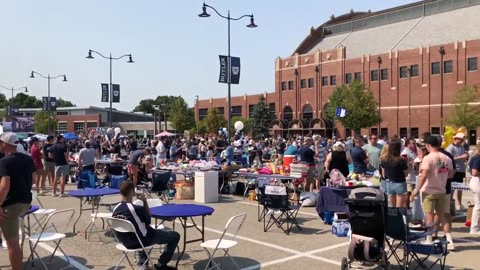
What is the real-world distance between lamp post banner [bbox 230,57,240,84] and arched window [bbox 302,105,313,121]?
44.3 metres

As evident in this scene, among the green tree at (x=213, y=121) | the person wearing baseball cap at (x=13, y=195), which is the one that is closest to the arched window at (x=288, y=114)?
the green tree at (x=213, y=121)

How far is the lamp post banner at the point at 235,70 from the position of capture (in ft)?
74.4

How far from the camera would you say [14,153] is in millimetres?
6156

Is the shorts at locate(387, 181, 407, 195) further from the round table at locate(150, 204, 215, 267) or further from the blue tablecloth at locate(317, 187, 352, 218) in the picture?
the round table at locate(150, 204, 215, 267)

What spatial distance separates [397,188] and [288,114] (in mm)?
61315

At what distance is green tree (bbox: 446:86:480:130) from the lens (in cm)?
4500

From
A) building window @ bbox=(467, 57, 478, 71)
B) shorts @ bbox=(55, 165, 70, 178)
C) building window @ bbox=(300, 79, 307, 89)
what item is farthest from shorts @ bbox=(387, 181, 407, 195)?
building window @ bbox=(300, 79, 307, 89)

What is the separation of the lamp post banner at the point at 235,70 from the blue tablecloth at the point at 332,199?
13.4m

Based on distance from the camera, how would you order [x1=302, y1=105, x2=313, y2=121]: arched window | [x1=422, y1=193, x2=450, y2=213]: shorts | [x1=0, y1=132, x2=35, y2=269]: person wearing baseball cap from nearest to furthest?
1. [x1=0, y1=132, x2=35, y2=269]: person wearing baseball cap
2. [x1=422, y1=193, x2=450, y2=213]: shorts
3. [x1=302, y1=105, x2=313, y2=121]: arched window

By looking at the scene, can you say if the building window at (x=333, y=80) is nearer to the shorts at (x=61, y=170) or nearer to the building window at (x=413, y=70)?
the building window at (x=413, y=70)

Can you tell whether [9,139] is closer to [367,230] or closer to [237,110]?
[367,230]

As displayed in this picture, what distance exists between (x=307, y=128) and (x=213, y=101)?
22.0 metres

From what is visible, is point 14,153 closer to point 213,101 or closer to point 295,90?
point 295,90

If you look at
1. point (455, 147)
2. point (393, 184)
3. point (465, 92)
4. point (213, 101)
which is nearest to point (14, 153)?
point (393, 184)
